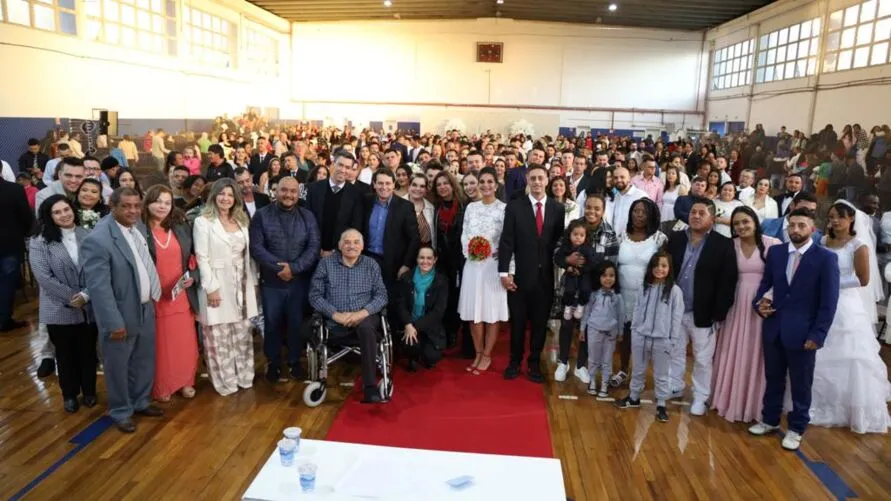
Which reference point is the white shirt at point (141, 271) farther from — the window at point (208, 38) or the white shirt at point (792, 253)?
the window at point (208, 38)

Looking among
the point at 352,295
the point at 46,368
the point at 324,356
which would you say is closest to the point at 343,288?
the point at 352,295

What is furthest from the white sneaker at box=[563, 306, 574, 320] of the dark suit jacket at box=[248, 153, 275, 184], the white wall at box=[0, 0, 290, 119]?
the white wall at box=[0, 0, 290, 119]

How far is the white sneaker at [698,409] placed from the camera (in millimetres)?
4004

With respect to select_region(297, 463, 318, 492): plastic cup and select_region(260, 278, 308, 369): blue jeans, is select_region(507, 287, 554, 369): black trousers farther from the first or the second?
select_region(297, 463, 318, 492): plastic cup

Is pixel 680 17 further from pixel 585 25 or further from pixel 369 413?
pixel 369 413

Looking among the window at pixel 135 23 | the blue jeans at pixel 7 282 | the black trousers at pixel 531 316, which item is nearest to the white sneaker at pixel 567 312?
the black trousers at pixel 531 316

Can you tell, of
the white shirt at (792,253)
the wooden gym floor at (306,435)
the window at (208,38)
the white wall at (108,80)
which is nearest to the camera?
the wooden gym floor at (306,435)

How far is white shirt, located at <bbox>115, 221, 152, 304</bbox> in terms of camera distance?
Answer: 346 cm

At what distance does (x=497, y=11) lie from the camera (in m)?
19.5

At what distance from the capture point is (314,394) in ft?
13.2

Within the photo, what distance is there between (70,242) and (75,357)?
2.52ft

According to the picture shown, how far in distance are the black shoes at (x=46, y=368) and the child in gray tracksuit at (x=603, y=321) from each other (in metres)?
4.01

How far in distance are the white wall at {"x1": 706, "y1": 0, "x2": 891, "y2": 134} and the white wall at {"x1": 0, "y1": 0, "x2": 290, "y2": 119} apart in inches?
569

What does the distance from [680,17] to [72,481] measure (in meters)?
19.6
